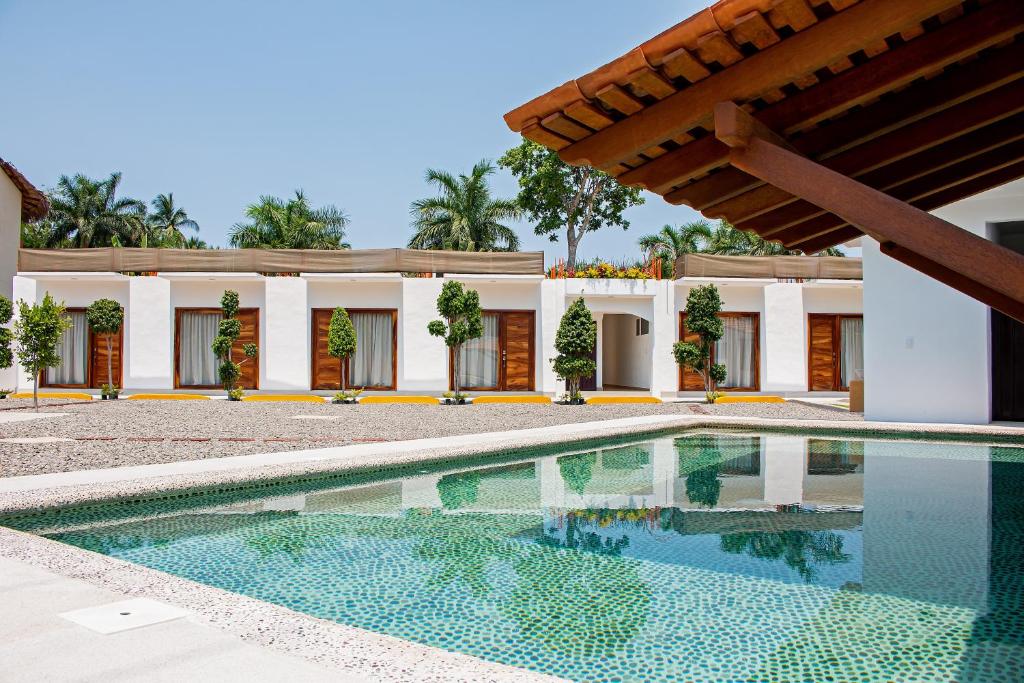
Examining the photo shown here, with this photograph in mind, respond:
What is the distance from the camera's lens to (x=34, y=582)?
10.6ft

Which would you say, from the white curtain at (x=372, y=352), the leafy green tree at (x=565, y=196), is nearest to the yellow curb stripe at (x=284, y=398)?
the white curtain at (x=372, y=352)

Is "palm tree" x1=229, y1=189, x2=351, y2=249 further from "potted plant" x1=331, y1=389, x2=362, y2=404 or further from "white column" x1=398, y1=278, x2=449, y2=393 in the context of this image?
"potted plant" x1=331, y1=389, x2=362, y2=404

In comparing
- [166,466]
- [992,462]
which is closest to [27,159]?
[166,466]

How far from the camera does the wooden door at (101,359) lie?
18.8 metres

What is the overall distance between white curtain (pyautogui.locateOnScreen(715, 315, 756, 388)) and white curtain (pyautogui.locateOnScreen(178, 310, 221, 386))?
13.4 meters

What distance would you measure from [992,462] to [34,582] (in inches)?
350

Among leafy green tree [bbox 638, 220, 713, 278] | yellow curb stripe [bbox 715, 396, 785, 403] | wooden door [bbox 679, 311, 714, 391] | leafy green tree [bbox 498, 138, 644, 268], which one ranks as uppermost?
leafy green tree [bbox 498, 138, 644, 268]

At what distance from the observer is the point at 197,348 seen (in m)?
18.8

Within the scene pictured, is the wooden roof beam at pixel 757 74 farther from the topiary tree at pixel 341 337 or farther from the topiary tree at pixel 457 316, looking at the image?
the topiary tree at pixel 341 337

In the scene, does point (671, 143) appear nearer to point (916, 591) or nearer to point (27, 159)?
point (916, 591)


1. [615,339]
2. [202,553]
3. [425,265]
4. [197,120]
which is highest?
[197,120]

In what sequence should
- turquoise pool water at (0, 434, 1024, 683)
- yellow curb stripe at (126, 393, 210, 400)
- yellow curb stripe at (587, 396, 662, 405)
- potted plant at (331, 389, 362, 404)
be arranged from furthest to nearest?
yellow curb stripe at (126, 393, 210, 400) → yellow curb stripe at (587, 396, 662, 405) → potted plant at (331, 389, 362, 404) → turquoise pool water at (0, 434, 1024, 683)

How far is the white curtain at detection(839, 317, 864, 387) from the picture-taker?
19.1m

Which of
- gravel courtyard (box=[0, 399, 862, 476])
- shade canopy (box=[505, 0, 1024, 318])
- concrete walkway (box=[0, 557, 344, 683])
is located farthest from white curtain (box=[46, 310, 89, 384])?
shade canopy (box=[505, 0, 1024, 318])
